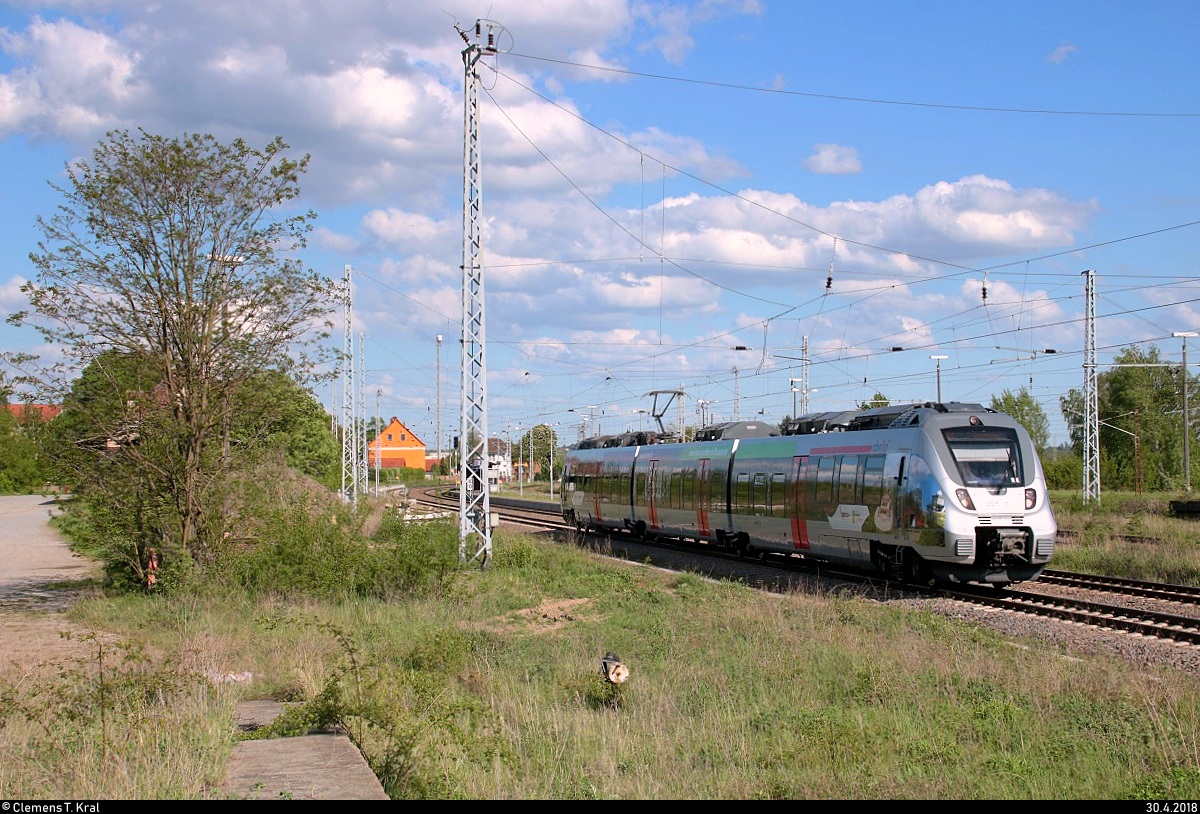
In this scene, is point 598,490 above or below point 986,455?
below

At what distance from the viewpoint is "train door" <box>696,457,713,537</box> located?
27.6 metres

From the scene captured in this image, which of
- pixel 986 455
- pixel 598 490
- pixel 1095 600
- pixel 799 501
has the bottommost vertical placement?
pixel 1095 600

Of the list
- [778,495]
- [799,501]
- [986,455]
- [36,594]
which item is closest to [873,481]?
[986,455]

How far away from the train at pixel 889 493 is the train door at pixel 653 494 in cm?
281

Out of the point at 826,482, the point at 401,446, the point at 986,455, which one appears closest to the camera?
the point at 986,455

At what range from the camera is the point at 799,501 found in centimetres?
2236

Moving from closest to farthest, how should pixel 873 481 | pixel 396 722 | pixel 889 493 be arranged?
pixel 396 722
pixel 889 493
pixel 873 481

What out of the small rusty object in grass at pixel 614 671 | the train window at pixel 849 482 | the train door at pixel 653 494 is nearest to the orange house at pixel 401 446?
the train door at pixel 653 494

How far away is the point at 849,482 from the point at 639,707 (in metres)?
11.4

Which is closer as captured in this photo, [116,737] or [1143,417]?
[116,737]

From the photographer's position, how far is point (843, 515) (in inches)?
808

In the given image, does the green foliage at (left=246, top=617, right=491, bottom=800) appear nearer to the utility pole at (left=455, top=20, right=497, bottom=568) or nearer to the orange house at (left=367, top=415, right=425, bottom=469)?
the utility pole at (left=455, top=20, right=497, bottom=568)

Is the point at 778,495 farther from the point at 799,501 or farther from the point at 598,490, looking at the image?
the point at 598,490
